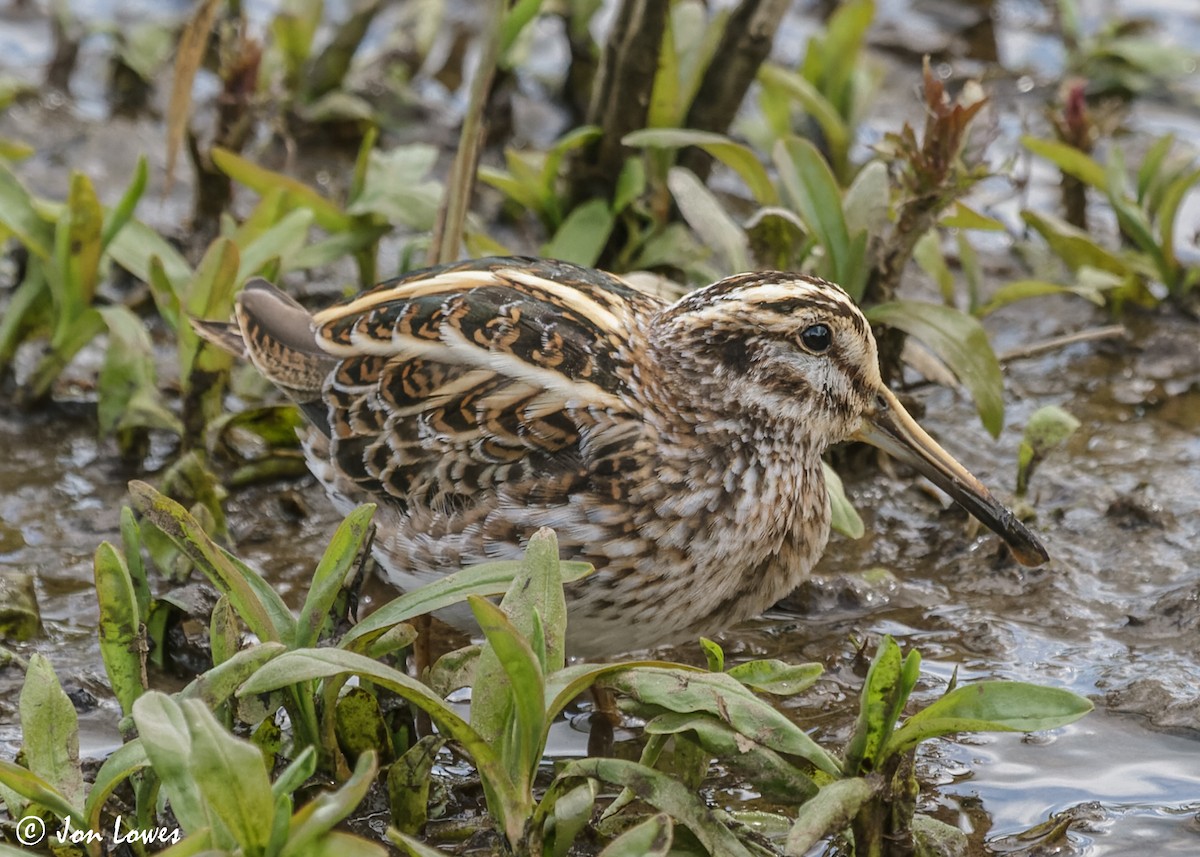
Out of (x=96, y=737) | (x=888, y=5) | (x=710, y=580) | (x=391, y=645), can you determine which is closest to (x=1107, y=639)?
(x=710, y=580)

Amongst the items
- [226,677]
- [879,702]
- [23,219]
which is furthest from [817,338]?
[23,219]

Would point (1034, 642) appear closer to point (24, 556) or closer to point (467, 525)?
point (467, 525)

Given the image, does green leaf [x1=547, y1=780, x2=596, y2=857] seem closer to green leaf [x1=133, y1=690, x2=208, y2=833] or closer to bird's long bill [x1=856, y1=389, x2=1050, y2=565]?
green leaf [x1=133, y1=690, x2=208, y2=833]

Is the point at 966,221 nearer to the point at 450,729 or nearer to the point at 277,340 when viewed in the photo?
the point at 277,340

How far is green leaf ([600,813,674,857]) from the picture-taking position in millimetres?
3148

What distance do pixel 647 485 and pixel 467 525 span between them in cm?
47

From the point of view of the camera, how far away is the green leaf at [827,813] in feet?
10.3

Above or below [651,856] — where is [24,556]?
below

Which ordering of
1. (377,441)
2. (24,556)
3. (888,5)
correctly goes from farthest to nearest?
(888,5) < (24,556) < (377,441)

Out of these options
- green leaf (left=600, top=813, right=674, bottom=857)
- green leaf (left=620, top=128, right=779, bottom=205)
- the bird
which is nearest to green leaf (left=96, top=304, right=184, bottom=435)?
the bird

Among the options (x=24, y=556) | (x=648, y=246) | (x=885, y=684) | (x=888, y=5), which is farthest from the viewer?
(x=888, y=5)

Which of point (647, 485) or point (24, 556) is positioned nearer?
point (647, 485)

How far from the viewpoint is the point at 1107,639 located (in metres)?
4.66

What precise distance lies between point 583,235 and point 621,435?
78.7 inches
